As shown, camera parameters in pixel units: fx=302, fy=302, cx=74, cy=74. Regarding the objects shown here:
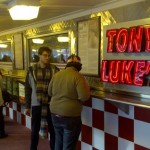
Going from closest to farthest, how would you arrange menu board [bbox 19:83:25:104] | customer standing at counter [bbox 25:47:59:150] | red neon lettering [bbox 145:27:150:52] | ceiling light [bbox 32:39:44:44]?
1. red neon lettering [bbox 145:27:150:52]
2. customer standing at counter [bbox 25:47:59:150]
3. ceiling light [bbox 32:39:44:44]
4. menu board [bbox 19:83:25:104]

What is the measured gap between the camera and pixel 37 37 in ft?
13.7

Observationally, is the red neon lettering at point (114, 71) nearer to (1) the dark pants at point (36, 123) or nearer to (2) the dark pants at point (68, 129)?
(2) the dark pants at point (68, 129)

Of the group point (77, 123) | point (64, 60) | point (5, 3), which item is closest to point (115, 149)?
point (77, 123)

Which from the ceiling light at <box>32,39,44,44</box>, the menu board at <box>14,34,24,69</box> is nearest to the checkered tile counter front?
the ceiling light at <box>32,39,44,44</box>

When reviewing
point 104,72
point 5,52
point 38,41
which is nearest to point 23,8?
point 104,72

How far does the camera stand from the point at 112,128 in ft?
9.07

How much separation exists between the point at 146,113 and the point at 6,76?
3.21 meters

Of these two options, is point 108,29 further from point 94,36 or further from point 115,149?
point 115,149

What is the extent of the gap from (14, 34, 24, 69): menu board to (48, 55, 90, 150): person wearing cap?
2.18 m

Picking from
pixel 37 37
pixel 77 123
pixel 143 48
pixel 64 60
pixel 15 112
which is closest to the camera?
pixel 143 48

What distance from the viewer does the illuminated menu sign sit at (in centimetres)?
225

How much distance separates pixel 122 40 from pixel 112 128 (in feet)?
2.74

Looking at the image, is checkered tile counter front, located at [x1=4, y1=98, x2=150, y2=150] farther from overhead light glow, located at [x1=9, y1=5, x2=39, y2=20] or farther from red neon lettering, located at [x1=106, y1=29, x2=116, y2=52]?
overhead light glow, located at [x1=9, y1=5, x2=39, y2=20]

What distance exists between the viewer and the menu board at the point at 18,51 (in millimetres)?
4668
